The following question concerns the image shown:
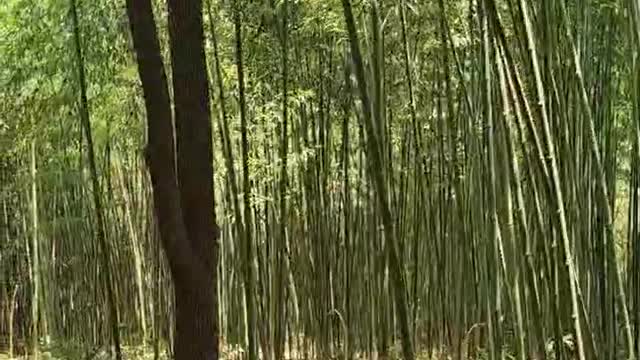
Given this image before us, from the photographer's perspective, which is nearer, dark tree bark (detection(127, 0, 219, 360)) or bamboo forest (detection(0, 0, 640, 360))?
bamboo forest (detection(0, 0, 640, 360))

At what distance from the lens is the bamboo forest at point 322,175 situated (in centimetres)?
333

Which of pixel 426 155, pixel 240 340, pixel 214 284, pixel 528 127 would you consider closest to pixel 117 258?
pixel 240 340

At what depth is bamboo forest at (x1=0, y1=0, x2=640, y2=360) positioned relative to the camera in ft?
10.9

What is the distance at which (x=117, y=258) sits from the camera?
31.6 feet

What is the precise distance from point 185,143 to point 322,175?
148 inches

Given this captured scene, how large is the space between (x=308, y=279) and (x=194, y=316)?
13.5 feet

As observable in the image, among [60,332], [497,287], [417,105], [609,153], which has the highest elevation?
[417,105]

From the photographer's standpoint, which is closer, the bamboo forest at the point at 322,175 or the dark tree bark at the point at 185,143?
the bamboo forest at the point at 322,175

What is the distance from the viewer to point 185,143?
3750mm

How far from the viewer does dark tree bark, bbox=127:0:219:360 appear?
12.2 feet

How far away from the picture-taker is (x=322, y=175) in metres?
7.46

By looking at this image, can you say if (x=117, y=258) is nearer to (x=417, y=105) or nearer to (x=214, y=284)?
(x=417, y=105)

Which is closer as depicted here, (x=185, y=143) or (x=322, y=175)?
(x=185, y=143)

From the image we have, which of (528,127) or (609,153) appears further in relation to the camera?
(609,153)
